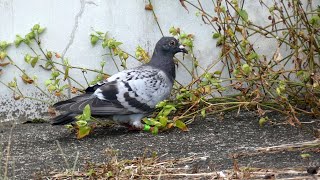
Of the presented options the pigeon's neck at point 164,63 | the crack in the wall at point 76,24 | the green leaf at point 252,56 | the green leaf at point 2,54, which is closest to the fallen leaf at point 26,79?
the green leaf at point 2,54

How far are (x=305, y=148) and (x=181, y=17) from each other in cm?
224

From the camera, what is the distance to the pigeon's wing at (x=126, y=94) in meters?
6.59

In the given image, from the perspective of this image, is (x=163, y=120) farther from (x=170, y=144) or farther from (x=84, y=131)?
(x=84, y=131)

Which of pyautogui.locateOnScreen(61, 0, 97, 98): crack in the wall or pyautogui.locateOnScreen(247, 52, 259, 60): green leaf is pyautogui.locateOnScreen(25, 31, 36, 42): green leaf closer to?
pyautogui.locateOnScreen(61, 0, 97, 98): crack in the wall

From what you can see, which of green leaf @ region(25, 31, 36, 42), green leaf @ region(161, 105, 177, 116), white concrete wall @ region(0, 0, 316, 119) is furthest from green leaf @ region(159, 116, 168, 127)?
green leaf @ region(25, 31, 36, 42)

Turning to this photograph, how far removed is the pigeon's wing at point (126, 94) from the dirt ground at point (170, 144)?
213 mm

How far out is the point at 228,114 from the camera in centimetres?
704

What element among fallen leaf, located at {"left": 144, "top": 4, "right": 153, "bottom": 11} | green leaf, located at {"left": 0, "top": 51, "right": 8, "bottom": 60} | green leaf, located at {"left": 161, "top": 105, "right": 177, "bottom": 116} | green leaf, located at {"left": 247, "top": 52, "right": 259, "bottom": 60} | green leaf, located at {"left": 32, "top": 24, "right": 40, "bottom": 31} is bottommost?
green leaf, located at {"left": 161, "top": 105, "right": 177, "bottom": 116}

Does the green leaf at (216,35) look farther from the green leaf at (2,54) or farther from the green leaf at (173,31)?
the green leaf at (2,54)

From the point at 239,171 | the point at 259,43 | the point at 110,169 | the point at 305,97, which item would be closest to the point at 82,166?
the point at 110,169

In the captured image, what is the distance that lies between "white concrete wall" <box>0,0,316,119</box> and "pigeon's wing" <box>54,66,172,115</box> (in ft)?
1.81

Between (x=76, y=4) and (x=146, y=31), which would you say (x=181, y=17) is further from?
(x=76, y=4)

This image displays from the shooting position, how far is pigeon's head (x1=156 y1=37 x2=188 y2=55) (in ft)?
22.8

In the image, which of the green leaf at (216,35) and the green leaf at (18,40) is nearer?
the green leaf at (216,35)
